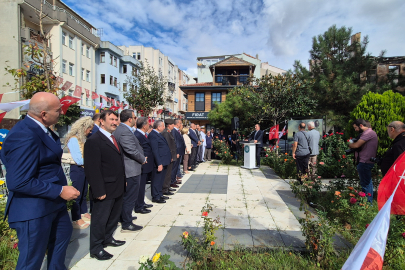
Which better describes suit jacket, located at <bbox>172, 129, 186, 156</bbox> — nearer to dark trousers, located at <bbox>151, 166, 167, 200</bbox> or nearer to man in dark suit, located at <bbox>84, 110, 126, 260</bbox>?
dark trousers, located at <bbox>151, 166, 167, 200</bbox>

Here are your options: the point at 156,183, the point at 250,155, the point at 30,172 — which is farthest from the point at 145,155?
the point at 250,155

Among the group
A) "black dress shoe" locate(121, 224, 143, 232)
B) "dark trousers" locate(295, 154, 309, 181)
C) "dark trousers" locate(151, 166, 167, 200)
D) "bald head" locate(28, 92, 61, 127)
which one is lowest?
"black dress shoe" locate(121, 224, 143, 232)

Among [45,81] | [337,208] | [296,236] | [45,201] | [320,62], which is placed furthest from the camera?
[320,62]

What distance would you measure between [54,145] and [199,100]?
2746cm

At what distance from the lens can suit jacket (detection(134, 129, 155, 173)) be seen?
4.88 m

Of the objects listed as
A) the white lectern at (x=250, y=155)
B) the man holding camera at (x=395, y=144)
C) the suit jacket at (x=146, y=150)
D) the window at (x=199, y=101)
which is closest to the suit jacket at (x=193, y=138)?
the white lectern at (x=250, y=155)

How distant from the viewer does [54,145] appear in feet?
7.11

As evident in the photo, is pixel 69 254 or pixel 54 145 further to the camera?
pixel 69 254

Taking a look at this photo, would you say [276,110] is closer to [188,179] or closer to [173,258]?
[188,179]

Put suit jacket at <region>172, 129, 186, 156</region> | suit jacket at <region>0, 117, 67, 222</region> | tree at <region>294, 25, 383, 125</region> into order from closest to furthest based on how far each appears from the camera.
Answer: suit jacket at <region>0, 117, 67, 222</region> → suit jacket at <region>172, 129, 186, 156</region> → tree at <region>294, 25, 383, 125</region>

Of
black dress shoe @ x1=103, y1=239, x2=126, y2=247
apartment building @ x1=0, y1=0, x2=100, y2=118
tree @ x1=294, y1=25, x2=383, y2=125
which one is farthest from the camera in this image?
apartment building @ x1=0, y1=0, x2=100, y2=118

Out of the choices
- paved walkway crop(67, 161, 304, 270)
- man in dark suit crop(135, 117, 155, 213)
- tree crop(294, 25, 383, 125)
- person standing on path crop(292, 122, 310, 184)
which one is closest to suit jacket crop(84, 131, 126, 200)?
paved walkway crop(67, 161, 304, 270)

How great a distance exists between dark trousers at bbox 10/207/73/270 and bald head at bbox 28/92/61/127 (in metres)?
0.86

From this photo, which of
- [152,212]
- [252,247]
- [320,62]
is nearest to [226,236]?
[252,247]
